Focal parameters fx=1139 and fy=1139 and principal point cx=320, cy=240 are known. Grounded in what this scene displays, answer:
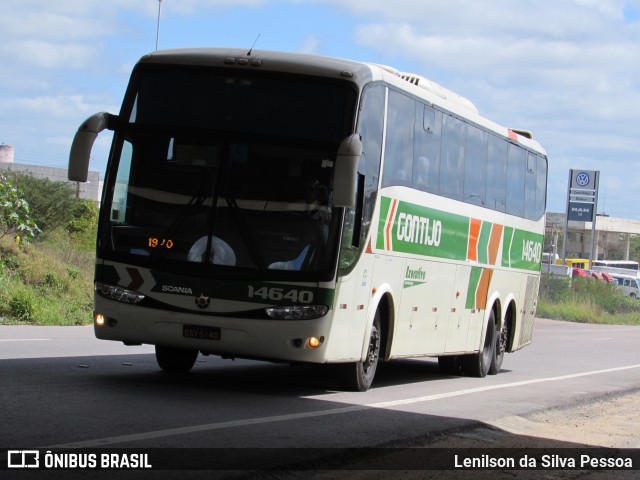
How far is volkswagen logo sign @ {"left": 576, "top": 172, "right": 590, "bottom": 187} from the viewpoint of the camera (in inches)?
3036

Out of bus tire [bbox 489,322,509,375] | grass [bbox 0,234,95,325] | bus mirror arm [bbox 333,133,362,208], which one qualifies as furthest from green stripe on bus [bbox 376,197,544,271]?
grass [bbox 0,234,95,325]

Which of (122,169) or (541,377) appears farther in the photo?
(541,377)

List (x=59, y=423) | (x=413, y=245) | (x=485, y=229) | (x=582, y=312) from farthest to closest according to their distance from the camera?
(x=582, y=312), (x=485, y=229), (x=413, y=245), (x=59, y=423)

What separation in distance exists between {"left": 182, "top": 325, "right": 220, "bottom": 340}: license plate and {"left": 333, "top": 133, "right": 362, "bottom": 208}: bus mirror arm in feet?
5.99

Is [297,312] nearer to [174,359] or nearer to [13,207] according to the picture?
[174,359]

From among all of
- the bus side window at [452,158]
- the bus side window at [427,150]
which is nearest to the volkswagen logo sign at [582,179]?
the bus side window at [452,158]

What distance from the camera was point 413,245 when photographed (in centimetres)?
1484

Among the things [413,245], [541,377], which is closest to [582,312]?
[541,377]

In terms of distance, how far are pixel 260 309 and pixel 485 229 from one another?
7.26 m

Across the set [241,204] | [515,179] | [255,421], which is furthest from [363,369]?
[515,179]

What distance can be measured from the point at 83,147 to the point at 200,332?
2.26 metres

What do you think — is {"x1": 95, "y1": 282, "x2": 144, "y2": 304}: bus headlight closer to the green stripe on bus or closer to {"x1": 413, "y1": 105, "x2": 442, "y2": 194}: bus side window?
the green stripe on bus

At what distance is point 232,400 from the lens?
1179 cm

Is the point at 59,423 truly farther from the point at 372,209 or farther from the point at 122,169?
the point at 372,209
